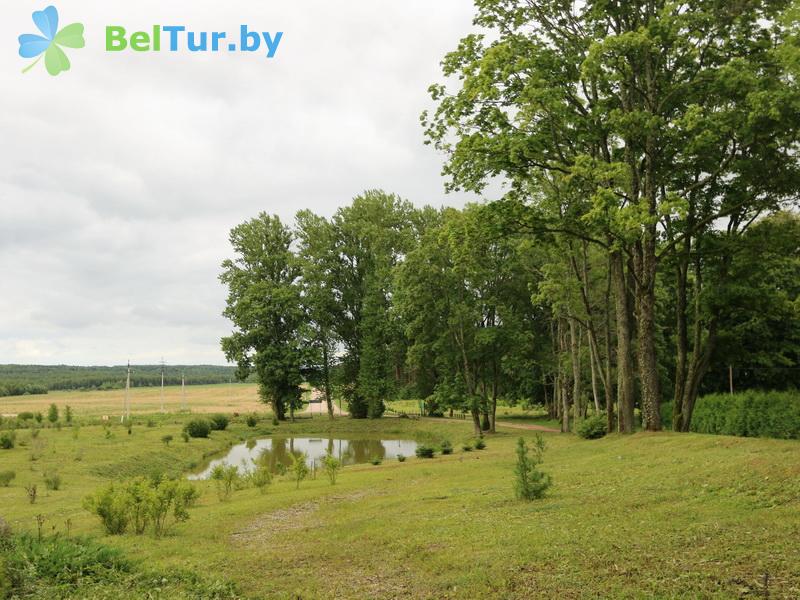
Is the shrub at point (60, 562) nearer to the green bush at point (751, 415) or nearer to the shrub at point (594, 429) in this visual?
the shrub at point (594, 429)

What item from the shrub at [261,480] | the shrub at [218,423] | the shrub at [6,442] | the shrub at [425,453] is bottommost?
the shrub at [218,423]

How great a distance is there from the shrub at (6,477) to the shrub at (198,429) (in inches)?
681

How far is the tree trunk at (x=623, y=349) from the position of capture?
65.7 ft

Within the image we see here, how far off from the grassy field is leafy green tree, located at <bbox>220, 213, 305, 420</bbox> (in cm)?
3151

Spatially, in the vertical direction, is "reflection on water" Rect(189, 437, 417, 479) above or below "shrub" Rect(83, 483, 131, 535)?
below

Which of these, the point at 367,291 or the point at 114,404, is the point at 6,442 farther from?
the point at 114,404

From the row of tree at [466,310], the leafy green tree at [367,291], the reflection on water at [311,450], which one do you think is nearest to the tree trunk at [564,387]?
the row of tree at [466,310]

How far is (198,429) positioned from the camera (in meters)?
38.7

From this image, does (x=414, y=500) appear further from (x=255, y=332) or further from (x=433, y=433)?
(x=255, y=332)

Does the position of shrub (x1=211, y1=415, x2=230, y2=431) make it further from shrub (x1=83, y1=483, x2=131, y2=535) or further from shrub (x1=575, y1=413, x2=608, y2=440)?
shrub (x1=83, y1=483, x2=131, y2=535)

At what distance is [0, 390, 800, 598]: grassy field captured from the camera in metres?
6.70

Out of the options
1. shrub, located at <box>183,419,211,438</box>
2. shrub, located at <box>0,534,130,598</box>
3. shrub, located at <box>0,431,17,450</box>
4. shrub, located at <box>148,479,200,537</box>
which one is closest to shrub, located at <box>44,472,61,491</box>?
shrub, located at <box>0,431,17,450</box>

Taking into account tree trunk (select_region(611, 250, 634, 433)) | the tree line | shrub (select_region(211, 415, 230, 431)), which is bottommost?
shrub (select_region(211, 415, 230, 431))

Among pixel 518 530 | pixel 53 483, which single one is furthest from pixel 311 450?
pixel 518 530
